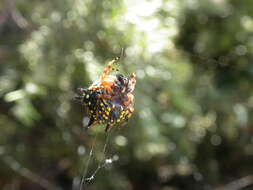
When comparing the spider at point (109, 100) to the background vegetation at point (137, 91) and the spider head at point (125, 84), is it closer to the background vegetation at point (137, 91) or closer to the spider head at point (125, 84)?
the spider head at point (125, 84)

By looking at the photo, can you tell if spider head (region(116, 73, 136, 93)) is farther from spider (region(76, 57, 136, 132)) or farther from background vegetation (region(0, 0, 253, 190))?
background vegetation (region(0, 0, 253, 190))

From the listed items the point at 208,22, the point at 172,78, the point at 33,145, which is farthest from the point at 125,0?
the point at 33,145

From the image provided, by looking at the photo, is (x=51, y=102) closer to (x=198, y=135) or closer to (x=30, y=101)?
(x=30, y=101)

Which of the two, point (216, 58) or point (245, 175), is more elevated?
point (216, 58)

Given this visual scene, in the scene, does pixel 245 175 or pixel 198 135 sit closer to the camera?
pixel 198 135

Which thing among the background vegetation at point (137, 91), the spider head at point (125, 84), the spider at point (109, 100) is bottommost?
the spider at point (109, 100)

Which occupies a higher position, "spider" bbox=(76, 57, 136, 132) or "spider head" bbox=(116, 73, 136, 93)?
"spider head" bbox=(116, 73, 136, 93)

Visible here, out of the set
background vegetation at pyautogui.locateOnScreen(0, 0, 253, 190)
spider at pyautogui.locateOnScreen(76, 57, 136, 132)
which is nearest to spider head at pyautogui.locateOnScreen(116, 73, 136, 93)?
spider at pyautogui.locateOnScreen(76, 57, 136, 132)

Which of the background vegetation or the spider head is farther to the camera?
the background vegetation

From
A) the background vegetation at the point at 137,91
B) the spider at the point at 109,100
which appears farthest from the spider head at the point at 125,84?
the background vegetation at the point at 137,91
